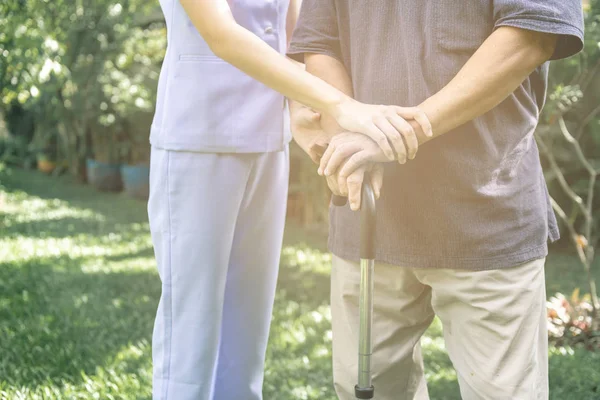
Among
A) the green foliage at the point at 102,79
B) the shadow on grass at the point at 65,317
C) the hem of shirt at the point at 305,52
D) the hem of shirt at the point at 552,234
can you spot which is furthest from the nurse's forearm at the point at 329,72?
the green foliage at the point at 102,79

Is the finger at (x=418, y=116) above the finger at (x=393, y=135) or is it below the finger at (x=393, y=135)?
above

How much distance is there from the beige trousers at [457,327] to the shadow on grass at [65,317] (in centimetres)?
200

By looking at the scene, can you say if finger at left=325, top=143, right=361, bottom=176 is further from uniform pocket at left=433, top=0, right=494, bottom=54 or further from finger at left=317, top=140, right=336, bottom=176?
uniform pocket at left=433, top=0, right=494, bottom=54

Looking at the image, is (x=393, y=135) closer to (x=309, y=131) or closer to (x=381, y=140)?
(x=381, y=140)

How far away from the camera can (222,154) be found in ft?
7.02

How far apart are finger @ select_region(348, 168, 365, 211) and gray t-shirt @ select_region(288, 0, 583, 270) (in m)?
0.16

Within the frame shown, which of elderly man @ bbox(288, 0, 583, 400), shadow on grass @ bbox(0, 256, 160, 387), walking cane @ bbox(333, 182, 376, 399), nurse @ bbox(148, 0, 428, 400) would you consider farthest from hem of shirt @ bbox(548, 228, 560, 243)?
shadow on grass @ bbox(0, 256, 160, 387)

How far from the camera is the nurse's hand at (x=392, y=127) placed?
5.30ft

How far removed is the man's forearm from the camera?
160 cm

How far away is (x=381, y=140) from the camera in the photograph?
1.62 meters

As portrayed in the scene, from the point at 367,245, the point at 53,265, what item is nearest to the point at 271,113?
the point at 367,245

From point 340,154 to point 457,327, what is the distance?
51 centimetres

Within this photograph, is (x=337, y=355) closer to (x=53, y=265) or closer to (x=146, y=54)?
(x=53, y=265)

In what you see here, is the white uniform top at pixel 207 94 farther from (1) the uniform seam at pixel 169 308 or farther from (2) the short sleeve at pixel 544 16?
(2) the short sleeve at pixel 544 16
